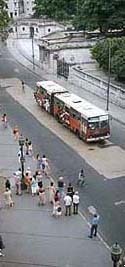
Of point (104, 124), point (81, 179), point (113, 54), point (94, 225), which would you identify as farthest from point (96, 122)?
point (113, 54)

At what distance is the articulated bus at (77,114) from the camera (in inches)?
1421

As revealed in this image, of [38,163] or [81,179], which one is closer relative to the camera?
[81,179]

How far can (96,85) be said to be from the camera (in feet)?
165

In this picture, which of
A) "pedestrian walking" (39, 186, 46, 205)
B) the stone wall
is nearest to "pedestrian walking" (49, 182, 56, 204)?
"pedestrian walking" (39, 186, 46, 205)

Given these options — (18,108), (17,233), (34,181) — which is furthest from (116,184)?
(18,108)

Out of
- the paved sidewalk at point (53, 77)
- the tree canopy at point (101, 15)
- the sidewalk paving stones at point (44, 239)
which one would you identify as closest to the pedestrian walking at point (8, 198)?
the sidewalk paving stones at point (44, 239)

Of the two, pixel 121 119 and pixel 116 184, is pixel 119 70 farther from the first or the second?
pixel 116 184

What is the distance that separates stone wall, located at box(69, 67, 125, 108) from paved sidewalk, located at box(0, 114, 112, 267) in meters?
19.9

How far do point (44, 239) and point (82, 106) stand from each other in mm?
15867

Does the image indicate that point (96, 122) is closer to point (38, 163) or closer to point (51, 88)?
point (38, 163)

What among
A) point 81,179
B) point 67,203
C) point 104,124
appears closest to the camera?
point 67,203

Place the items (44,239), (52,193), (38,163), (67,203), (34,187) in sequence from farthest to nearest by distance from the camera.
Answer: (38,163), (34,187), (52,193), (67,203), (44,239)

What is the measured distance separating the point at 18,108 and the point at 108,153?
1427cm

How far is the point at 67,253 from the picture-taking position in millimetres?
22516
